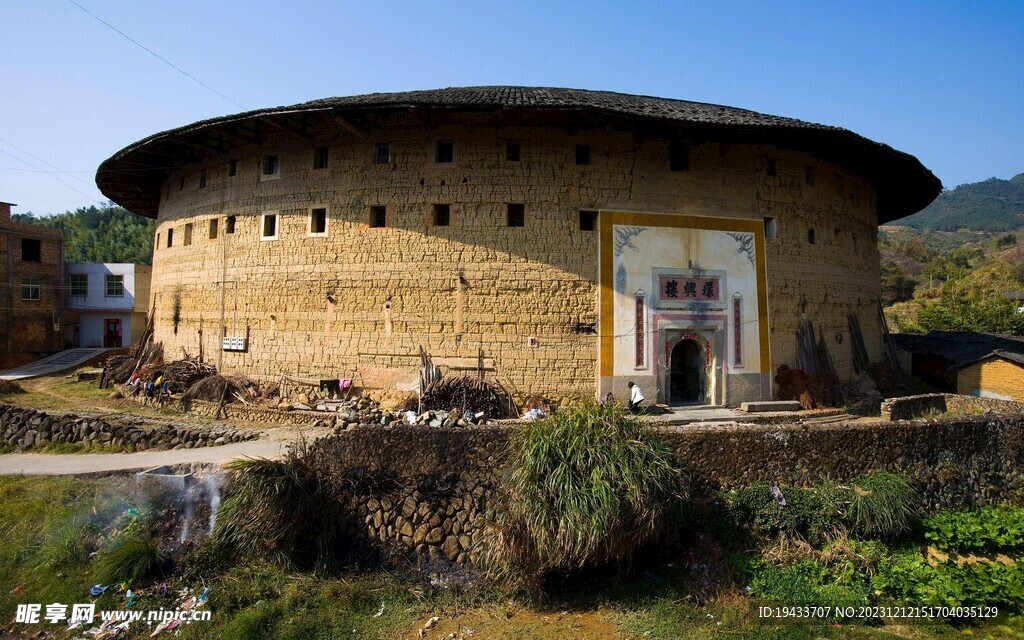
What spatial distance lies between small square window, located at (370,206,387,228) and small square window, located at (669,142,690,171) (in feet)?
21.5

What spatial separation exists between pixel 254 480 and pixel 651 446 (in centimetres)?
501

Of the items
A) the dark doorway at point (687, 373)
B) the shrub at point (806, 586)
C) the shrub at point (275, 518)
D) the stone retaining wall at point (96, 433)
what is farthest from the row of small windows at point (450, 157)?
the shrub at point (806, 586)

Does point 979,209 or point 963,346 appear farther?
point 979,209

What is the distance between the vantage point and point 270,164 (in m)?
13.2

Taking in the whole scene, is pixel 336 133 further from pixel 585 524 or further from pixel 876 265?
pixel 876 265

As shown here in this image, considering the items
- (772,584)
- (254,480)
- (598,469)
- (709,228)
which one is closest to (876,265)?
(709,228)

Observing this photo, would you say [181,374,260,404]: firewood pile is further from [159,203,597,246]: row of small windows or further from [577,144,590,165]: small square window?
[577,144,590,165]: small square window

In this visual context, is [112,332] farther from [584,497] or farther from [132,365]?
[584,497]

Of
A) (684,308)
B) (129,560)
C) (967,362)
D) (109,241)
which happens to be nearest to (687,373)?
(684,308)

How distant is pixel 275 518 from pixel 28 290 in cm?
2355

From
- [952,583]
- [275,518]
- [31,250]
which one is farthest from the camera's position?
[31,250]

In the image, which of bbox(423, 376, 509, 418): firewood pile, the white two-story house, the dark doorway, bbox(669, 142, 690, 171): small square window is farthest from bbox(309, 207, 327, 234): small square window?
the white two-story house

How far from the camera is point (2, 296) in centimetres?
2156

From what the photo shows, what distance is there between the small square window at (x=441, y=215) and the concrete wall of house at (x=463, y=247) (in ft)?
0.63
